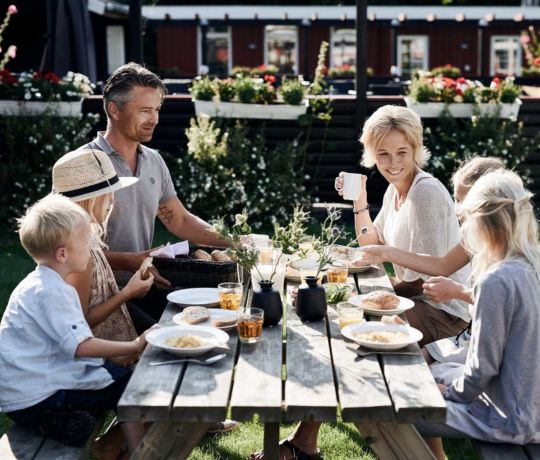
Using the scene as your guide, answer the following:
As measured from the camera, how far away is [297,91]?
884cm

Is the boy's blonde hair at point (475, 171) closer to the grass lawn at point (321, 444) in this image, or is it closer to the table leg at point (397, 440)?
the grass lawn at point (321, 444)

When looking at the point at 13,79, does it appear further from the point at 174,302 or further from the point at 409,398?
the point at 409,398

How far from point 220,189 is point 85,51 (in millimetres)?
3563

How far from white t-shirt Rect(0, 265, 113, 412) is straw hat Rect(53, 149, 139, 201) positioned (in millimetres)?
686

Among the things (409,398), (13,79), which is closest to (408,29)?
(13,79)

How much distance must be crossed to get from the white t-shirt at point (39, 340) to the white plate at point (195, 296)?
1.97 feet

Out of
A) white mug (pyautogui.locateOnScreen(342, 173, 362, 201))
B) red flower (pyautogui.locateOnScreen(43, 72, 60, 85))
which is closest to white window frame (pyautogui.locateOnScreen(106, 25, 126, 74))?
red flower (pyautogui.locateOnScreen(43, 72, 60, 85))

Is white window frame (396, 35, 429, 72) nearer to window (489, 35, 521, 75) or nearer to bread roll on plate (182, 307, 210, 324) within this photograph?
window (489, 35, 521, 75)

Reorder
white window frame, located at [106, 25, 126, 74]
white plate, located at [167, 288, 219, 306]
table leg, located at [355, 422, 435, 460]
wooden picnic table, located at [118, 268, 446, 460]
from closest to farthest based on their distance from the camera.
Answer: wooden picnic table, located at [118, 268, 446, 460] < table leg, located at [355, 422, 435, 460] < white plate, located at [167, 288, 219, 306] < white window frame, located at [106, 25, 126, 74]

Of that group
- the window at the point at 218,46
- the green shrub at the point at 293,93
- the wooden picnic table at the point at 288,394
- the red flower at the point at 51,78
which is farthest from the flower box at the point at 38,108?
the window at the point at 218,46

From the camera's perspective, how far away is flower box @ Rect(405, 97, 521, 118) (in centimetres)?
869

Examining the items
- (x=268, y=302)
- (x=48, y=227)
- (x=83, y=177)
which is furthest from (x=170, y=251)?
(x=48, y=227)

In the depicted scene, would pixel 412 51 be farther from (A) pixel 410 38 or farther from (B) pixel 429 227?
(B) pixel 429 227

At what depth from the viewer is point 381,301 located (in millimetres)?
3383
